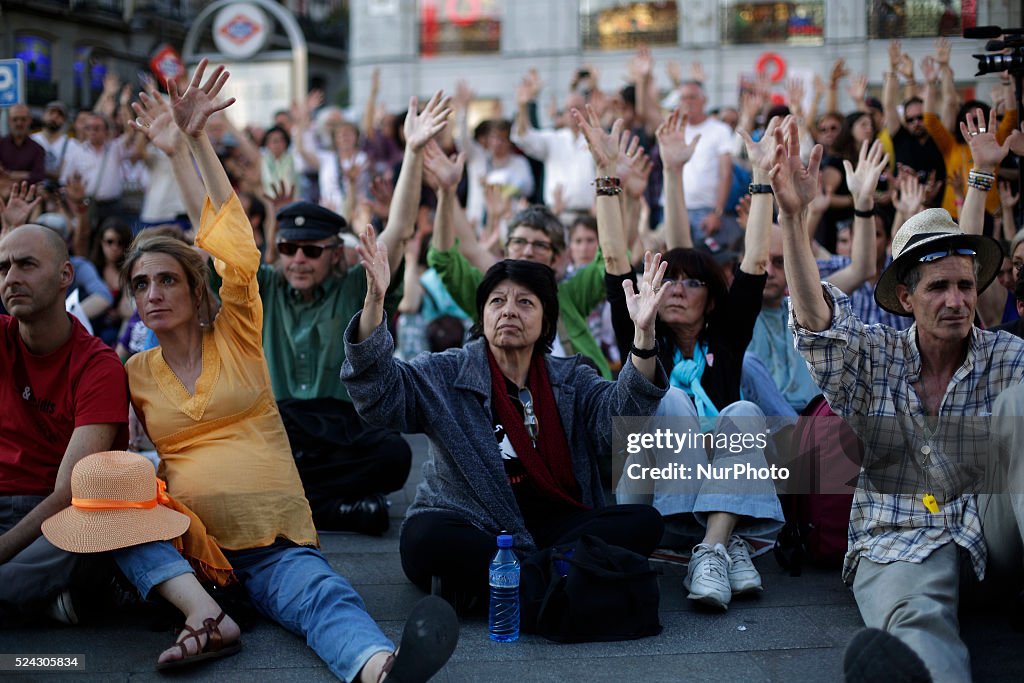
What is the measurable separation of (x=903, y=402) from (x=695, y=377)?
3.93ft

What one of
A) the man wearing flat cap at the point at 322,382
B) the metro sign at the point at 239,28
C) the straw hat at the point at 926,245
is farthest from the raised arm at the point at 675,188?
the metro sign at the point at 239,28

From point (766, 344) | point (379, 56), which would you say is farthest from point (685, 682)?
point (379, 56)

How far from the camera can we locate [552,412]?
417 centimetres

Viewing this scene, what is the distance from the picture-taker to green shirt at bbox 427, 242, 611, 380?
17.7 ft

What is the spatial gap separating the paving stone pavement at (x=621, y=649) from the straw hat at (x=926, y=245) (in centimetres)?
115

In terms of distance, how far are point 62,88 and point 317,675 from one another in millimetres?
11185

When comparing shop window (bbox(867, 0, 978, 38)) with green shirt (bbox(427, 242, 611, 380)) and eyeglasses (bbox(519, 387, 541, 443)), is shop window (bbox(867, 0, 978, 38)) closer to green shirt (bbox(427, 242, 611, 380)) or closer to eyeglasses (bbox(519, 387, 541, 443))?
green shirt (bbox(427, 242, 611, 380))

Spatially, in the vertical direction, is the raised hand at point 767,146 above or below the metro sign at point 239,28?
below

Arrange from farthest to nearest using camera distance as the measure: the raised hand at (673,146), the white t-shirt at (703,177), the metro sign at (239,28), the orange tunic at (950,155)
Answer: the metro sign at (239,28) < the white t-shirt at (703,177) < the orange tunic at (950,155) < the raised hand at (673,146)

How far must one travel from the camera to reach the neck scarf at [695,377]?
4715 millimetres

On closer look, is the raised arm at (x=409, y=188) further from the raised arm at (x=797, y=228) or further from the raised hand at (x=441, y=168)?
the raised arm at (x=797, y=228)

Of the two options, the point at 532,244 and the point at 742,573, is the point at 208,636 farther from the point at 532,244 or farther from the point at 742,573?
the point at 532,244

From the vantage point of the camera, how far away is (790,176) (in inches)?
148

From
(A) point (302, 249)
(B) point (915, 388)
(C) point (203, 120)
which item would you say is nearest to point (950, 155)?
(B) point (915, 388)
